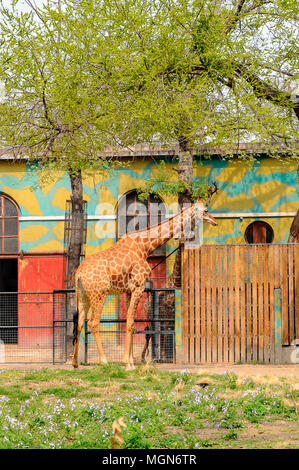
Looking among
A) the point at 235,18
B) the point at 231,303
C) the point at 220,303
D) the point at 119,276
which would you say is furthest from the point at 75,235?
the point at 235,18

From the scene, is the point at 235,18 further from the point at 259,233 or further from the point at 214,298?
the point at 259,233

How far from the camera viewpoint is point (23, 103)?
1442cm

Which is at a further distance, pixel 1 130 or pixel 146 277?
pixel 1 130

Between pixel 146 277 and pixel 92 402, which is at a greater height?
pixel 146 277

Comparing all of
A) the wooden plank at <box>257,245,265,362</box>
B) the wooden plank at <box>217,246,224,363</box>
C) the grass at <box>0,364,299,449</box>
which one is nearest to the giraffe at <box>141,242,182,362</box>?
the wooden plank at <box>217,246,224,363</box>

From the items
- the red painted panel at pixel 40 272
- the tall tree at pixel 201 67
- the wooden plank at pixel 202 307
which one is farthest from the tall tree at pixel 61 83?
the red painted panel at pixel 40 272

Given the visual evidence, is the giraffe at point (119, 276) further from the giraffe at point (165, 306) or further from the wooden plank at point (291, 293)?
the wooden plank at point (291, 293)

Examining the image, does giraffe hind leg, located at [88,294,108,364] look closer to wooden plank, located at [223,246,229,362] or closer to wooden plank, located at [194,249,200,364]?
wooden plank, located at [194,249,200,364]

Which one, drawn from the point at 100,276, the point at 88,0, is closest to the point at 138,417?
the point at 100,276

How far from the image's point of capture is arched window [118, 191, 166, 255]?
20.1 meters

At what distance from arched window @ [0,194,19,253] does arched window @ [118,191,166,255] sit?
323 cm

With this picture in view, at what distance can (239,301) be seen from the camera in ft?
45.9
